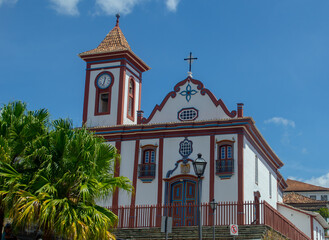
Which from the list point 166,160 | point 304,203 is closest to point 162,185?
point 166,160

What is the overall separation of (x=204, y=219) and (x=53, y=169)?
35.7 ft

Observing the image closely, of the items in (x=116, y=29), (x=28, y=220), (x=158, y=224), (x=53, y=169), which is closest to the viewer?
(x=28, y=220)

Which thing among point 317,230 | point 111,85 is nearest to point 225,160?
point 111,85

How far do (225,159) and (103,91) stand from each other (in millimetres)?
9205

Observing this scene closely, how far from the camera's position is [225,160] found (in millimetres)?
28734

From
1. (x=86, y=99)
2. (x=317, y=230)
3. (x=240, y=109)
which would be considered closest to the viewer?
(x=240, y=109)

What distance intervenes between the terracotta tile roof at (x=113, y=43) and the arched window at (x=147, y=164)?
653 centimetres

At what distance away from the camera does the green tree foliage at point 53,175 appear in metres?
17.1

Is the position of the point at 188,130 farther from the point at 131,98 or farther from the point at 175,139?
the point at 131,98

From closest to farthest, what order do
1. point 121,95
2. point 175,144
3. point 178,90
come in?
point 175,144 < point 178,90 < point 121,95

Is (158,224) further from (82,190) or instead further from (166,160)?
(82,190)

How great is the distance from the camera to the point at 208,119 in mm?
30094

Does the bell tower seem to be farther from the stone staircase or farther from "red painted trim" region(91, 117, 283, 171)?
A: the stone staircase

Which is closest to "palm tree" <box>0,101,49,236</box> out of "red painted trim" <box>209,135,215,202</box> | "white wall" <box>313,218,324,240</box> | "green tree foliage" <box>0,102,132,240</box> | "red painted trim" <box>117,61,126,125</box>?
"green tree foliage" <box>0,102,132,240</box>
